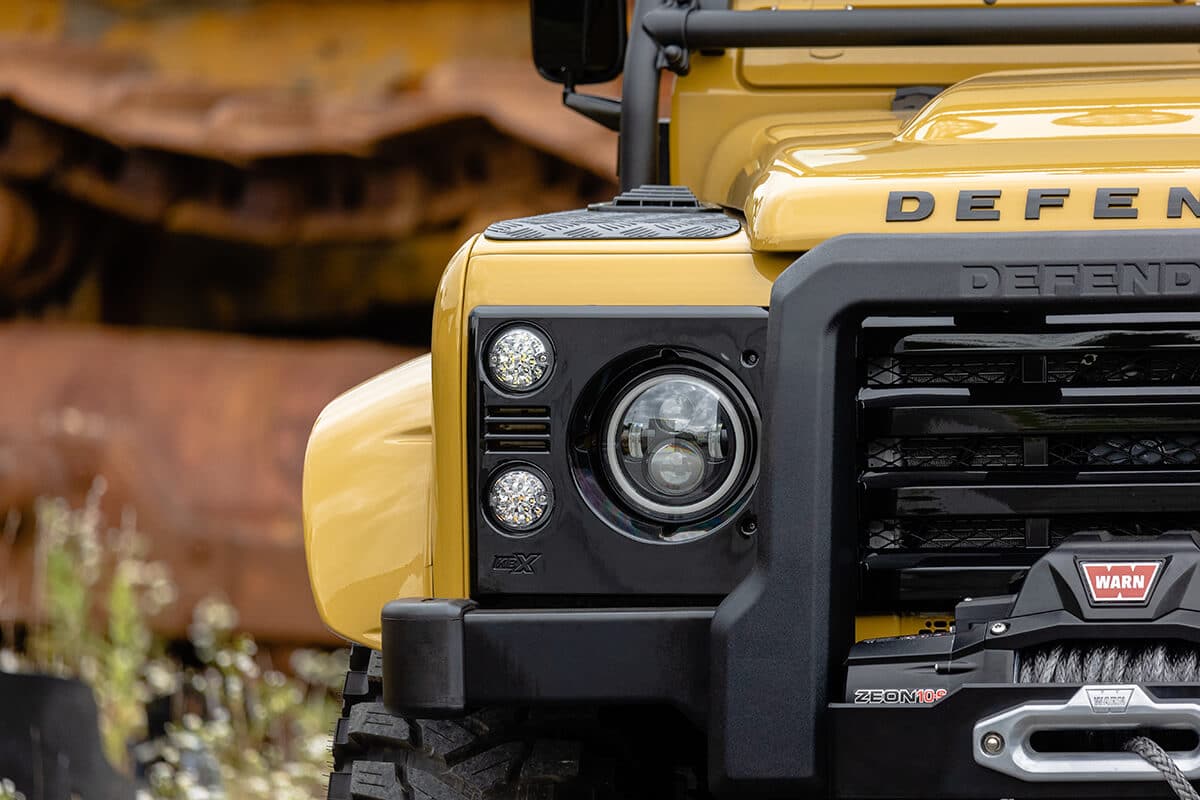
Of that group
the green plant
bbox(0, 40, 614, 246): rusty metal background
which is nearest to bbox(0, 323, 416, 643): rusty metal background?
the green plant

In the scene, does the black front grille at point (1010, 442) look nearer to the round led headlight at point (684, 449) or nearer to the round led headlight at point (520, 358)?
the round led headlight at point (684, 449)

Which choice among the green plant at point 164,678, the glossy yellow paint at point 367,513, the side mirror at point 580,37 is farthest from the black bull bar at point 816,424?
the green plant at point 164,678

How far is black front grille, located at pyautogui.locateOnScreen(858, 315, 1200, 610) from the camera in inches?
77.0

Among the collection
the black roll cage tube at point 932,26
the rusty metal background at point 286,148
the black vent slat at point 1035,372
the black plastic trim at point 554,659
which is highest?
the rusty metal background at point 286,148

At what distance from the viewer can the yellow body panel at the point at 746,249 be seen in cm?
200

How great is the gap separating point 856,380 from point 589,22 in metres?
1.36

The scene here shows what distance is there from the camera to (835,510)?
1.91 m

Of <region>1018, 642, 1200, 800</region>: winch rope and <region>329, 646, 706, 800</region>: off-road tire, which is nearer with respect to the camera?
<region>1018, 642, 1200, 800</region>: winch rope

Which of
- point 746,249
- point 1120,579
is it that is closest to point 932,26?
point 746,249

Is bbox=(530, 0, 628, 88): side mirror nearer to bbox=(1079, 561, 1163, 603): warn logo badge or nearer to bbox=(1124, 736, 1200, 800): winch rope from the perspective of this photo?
bbox=(1079, 561, 1163, 603): warn logo badge

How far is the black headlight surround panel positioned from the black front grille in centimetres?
17

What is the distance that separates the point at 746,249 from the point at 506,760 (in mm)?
821

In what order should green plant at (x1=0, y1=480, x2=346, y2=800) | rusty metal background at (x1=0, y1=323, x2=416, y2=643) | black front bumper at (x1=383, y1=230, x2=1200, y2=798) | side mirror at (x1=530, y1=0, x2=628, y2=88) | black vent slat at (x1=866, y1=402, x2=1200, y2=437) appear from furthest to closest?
rusty metal background at (x1=0, y1=323, x2=416, y2=643)
green plant at (x1=0, y1=480, x2=346, y2=800)
side mirror at (x1=530, y1=0, x2=628, y2=88)
black vent slat at (x1=866, y1=402, x2=1200, y2=437)
black front bumper at (x1=383, y1=230, x2=1200, y2=798)

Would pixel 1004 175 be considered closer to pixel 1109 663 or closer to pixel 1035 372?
pixel 1035 372
